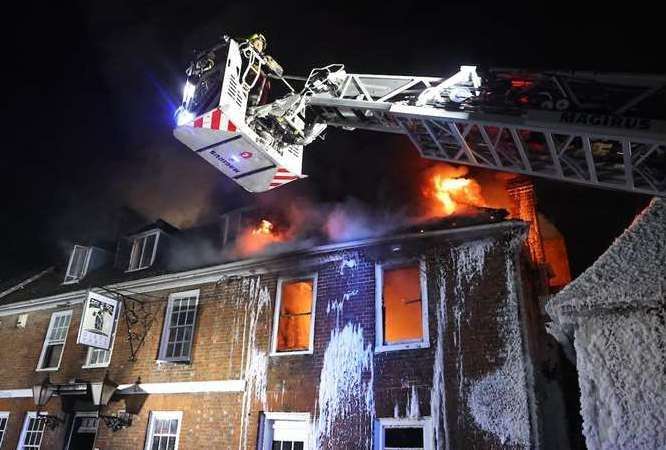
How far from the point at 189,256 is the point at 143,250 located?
1872 mm

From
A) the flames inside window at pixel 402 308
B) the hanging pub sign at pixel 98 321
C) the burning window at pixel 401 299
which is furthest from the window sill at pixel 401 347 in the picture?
the hanging pub sign at pixel 98 321

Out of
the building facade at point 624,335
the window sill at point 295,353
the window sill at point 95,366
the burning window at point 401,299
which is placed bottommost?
the building facade at point 624,335

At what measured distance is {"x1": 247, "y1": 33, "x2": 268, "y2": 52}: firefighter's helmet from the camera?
698 centimetres

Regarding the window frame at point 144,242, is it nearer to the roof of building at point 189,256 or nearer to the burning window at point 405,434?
the roof of building at point 189,256

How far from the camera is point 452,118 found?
553 centimetres

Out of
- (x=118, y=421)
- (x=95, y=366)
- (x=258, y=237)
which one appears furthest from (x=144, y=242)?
(x=118, y=421)

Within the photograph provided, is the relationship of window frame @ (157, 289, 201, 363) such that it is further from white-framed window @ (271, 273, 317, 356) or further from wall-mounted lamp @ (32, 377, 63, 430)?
wall-mounted lamp @ (32, 377, 63, 430)

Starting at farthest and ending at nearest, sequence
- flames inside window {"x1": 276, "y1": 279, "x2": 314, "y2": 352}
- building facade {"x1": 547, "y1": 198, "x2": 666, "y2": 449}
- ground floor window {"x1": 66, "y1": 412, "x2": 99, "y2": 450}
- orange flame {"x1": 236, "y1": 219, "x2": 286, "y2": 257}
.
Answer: orange flame {"x1": 236, "y1": 219, "x2": 286, "y2": 257}, ground floor window {"x1": 66, "y1": 412, "x2": 99, "y2": 450}, flames inside window {"x1": 276, "y1": 279, "x2": 314, "y2": 352}, building facade {"x1": 547, "y1": 198, "x2": 666, "y2": 449}

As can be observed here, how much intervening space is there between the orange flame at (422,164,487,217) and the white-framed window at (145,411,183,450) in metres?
7.46

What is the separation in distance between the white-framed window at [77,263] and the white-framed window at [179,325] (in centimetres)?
652

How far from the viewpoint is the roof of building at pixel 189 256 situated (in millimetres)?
9086

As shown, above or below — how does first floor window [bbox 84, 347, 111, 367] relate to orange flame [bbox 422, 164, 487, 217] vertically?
below

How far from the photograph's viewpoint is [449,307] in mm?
8633

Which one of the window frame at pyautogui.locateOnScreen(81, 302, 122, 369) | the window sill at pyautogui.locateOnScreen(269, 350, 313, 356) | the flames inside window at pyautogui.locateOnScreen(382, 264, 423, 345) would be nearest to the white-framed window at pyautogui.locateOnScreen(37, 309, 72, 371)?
the window frame at pyautogui.locateOnScreen(81, 302, 122, 369)
